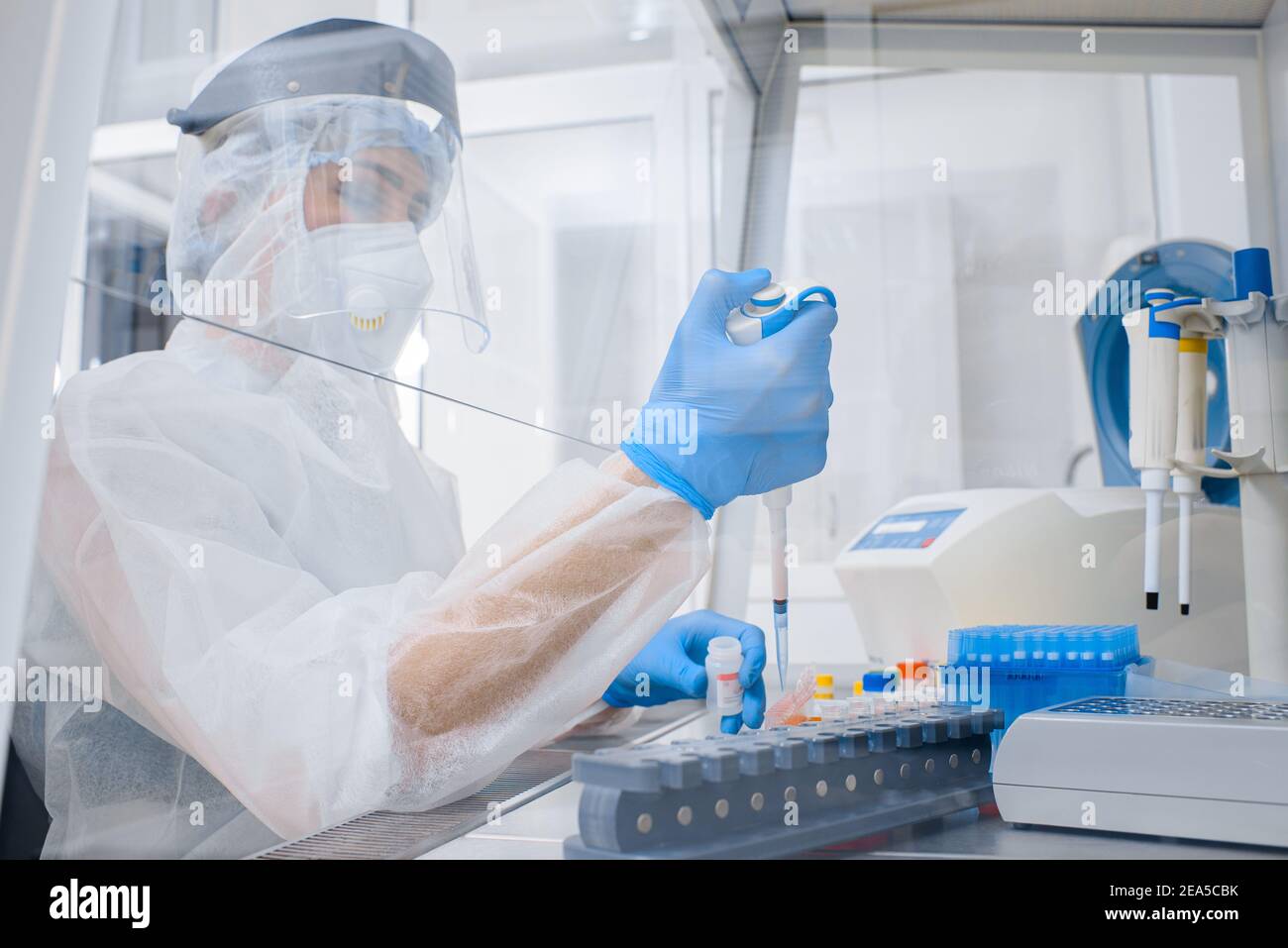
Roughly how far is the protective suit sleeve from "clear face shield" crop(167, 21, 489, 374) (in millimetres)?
209

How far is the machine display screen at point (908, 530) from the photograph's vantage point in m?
1.17

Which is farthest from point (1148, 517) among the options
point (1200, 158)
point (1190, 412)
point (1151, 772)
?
point (1200, 158)

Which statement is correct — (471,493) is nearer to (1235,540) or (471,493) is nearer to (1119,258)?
(1235,540)

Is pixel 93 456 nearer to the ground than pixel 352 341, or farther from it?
nearer to the ground

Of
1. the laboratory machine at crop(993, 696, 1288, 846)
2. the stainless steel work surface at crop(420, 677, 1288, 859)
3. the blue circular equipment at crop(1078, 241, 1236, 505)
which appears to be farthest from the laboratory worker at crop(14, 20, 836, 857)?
the blue circular equipment at crop(1078, 241, 1236, 505)

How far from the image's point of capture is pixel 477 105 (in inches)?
37.8

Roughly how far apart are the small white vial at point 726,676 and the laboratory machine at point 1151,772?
0.34m

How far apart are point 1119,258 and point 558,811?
1193mm

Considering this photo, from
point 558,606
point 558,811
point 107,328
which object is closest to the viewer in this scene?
point 558,811

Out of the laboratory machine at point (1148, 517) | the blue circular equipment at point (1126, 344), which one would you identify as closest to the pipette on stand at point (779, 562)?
the laboratory machine at point (1148, 517)

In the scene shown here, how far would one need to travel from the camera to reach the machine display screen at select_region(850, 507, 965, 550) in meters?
1.17

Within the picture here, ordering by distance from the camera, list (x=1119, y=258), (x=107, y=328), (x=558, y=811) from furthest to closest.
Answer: (x=1119, y=258) < (x=107, y=328) < (x=558, y=811)

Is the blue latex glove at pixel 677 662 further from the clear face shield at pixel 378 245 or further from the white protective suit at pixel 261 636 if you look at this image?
the clear face shield at pixel 378 245
